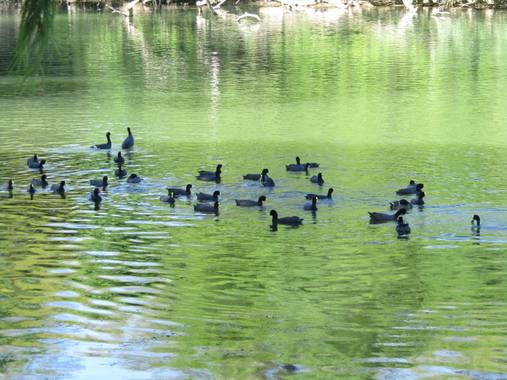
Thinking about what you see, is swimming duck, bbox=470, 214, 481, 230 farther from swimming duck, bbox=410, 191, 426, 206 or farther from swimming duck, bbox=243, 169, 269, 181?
swimming duck, bbox=243, 169, 269, 181

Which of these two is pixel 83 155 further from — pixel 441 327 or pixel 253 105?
pixel 441 327

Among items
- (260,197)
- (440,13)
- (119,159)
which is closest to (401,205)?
(260,197)

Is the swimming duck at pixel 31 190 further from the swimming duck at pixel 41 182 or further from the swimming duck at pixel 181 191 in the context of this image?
the swimming duck at pixel 181 191

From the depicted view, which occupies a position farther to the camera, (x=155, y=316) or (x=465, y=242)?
(x=465, y=242)

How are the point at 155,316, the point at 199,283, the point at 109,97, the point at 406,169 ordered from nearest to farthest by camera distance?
the point at 155,316
the point at 199,283
the point at 406,169
the point at 109,97

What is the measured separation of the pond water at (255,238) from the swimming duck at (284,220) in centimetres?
15

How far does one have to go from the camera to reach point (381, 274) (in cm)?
Answer: 1512

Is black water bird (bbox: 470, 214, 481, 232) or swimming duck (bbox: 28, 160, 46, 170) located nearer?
black water bird (bbox: 470, 214, 481, 232)

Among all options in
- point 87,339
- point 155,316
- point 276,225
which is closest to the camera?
point 87,339

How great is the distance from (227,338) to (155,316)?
4.31 ft

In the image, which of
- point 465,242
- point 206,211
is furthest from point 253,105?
point 465,242

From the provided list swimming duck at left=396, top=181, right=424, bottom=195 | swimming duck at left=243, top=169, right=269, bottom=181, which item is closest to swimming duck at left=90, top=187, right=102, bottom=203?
swimming duck at left=243, top=169, right=269, bottom=181

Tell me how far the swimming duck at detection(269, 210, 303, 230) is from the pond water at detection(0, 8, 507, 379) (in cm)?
15

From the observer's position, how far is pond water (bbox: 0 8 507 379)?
11422 millimetres
